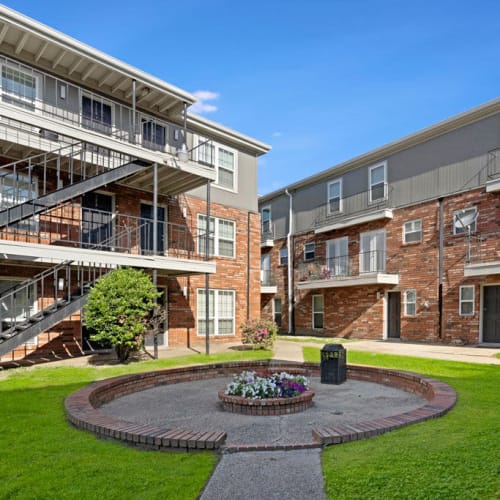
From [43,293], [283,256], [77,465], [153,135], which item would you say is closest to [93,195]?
[153,135]

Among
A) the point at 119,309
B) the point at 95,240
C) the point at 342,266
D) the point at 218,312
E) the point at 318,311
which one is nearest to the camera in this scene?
the point at 119,309

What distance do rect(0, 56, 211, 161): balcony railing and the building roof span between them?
995cm

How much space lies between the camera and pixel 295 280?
26234 millimetres

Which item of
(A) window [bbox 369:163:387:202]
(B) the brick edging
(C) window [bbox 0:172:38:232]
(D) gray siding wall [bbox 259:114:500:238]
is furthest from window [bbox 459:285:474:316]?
(C) window [bbox 0:172:38:232]

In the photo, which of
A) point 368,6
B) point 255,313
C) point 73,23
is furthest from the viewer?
point 255,313

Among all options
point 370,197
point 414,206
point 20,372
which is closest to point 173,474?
point 20,372

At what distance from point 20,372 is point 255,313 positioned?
10.8 metres

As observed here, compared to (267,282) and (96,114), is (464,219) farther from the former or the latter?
(96,114)

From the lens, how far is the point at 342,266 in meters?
23.5

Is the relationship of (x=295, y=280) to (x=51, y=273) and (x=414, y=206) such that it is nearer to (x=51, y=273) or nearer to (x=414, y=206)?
(x=414, y=206)

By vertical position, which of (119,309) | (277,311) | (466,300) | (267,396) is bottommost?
(277,311)

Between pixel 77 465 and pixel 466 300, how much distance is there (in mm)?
16861

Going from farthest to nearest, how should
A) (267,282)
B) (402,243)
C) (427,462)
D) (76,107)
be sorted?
(267,282) → (402,243) → (76,107) → (427,462)

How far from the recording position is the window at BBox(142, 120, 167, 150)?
16.2 metres
